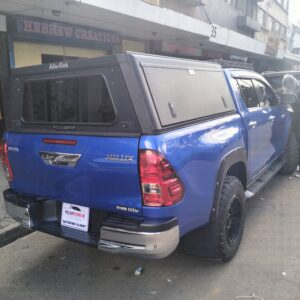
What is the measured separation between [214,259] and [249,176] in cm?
124

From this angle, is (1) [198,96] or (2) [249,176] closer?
(1) [198,96]

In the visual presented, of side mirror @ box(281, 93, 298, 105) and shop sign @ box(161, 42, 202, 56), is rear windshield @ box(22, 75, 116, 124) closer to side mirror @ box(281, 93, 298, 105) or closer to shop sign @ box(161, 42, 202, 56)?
side mirror @ box(281, 93, 298, 105)

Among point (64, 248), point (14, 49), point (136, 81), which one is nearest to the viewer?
point (136, 81)

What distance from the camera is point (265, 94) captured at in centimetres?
528

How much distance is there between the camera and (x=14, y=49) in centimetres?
838

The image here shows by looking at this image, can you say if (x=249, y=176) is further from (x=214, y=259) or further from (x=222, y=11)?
(x=222, y=11)

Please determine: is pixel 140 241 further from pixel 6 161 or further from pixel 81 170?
pixel 6 161

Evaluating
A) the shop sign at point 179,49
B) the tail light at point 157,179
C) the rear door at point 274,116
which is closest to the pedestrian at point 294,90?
the rear door at point 274,116

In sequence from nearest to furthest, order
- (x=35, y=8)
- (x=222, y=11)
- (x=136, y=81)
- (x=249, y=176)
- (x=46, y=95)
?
(x=136, y=81) < (x=46, y=95) < (x=249, y=176) < (x=35, y=8) < (x=222, y=11)

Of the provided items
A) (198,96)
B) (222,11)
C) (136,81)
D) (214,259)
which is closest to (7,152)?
(136,81)

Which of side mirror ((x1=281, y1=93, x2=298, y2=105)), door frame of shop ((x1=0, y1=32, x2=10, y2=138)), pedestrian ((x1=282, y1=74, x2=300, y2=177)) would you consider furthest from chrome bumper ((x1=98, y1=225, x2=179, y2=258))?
door frame of shop ((x1=0, y1=32, x2=10, y2=138))

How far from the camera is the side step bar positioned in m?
4.38

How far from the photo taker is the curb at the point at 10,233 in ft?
14.1

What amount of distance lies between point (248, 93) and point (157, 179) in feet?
8.11
